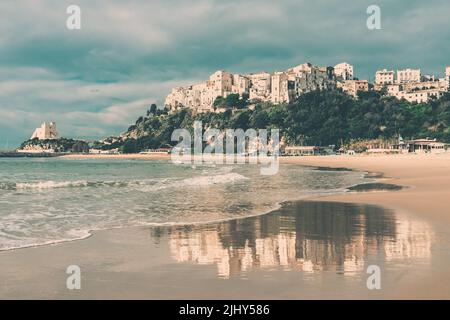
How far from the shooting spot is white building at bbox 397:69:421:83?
169750 millimetres

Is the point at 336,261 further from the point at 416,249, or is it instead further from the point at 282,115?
the point at 282,115

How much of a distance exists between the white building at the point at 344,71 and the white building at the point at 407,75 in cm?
1742

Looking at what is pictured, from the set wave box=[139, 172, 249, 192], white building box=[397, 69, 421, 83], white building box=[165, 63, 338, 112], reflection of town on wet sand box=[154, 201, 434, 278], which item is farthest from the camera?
white building box=[397, 69, 421, 83]

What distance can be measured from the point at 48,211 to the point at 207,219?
613cm

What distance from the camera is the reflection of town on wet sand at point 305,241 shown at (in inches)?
325

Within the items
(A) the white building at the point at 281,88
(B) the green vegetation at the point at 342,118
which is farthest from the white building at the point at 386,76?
(A) the white building at the point at 281,88

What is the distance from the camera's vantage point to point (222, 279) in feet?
23.6

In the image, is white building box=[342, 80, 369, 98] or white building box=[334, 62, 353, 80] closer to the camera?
white building box=[342, 80, 369, 98]

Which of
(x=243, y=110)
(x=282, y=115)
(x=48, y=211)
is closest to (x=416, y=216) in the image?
(x=48, y=211)

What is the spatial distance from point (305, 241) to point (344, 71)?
17365 cm

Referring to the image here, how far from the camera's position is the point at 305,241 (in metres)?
10.3

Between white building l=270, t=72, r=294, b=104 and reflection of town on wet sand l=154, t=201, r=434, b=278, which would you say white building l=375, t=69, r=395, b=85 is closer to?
white building l=270, t=72, r=294, b=104

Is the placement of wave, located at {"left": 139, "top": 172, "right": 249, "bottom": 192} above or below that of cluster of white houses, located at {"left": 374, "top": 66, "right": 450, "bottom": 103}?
below

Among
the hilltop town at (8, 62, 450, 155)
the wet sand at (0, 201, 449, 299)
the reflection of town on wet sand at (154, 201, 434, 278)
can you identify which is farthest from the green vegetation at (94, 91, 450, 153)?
the wet sand at (0, 201, 449, 299)
